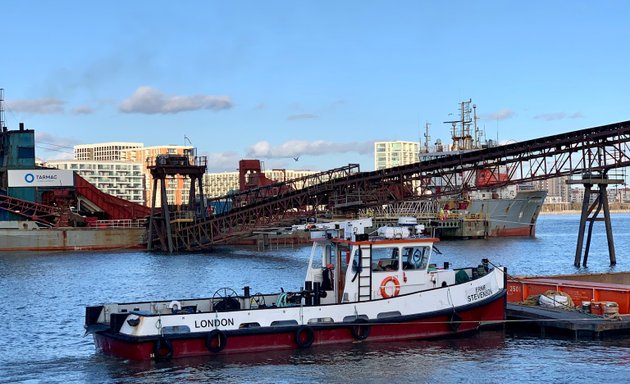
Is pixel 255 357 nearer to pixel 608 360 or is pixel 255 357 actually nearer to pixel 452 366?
pixel 452 366

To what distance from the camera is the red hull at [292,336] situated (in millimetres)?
26359

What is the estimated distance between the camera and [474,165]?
63.8 meters

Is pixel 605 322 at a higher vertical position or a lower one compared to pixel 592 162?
lower

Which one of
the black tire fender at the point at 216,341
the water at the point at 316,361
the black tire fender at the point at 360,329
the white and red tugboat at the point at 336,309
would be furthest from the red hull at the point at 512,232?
the black tire fender at the point at 216,341

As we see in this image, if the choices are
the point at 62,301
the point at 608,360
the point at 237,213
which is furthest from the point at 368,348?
the point at 237,213

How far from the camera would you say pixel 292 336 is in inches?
1088

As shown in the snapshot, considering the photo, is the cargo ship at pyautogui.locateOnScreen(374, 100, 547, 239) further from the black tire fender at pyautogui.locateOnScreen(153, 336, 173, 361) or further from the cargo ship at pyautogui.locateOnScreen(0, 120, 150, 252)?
the black tire fender at pyautogui.locateOnScreen(153, 336, 173, 361)

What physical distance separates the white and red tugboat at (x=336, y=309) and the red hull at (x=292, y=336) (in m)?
0.03

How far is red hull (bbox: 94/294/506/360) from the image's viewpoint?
26359 millimetres

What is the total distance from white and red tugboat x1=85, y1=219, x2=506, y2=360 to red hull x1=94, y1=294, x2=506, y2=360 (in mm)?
33

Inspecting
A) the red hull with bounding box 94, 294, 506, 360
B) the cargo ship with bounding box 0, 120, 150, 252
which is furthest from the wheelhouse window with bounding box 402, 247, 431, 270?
the cargo ship with bounding box 0, 120, 150, 252

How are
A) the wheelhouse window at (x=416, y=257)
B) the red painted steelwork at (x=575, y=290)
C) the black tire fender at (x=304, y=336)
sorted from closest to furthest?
1. the black tire fender at (x=304, y=336)
2. the wheelhouse window at (x=416, y=257)
3. the red painted steelwork at (x=575, y=290)

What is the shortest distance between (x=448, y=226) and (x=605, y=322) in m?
84.8

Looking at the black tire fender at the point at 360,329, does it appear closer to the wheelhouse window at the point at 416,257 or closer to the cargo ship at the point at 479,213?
the wheelhouse window at the point at 416,257
